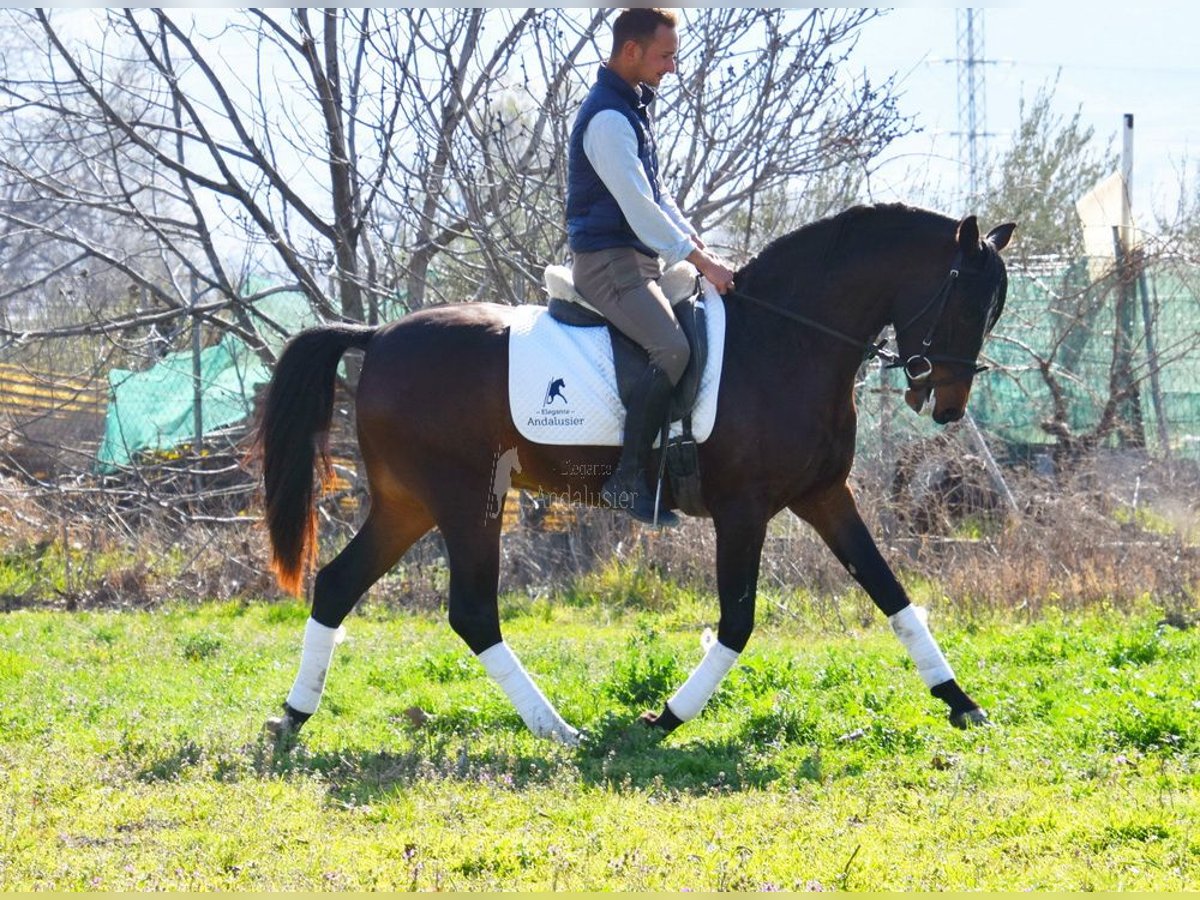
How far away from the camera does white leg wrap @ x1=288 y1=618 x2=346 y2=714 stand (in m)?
6.75

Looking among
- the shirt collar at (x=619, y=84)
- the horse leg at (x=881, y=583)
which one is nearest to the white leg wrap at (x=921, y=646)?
the horse leg at (x=881, y=583)

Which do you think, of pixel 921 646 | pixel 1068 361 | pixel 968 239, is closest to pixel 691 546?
pixel 921 646

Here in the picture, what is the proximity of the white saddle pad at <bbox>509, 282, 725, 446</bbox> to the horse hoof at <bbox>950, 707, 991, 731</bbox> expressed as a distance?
1893 mm

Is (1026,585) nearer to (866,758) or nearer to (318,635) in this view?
(866,758)

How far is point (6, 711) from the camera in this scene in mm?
7055

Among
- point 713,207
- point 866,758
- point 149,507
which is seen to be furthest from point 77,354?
point 866,758

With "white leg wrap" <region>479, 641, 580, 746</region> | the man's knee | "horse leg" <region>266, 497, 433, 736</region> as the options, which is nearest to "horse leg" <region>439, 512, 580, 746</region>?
"white leg wrap" <region>479, 641, 580, 746</region>

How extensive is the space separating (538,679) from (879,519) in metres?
4.53

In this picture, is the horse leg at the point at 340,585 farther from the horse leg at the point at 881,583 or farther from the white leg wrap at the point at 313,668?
the horse leg at the point at 881,583

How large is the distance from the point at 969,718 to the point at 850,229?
242cm

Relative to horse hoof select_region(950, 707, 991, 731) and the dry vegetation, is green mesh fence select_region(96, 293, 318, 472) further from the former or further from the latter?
horse hoof select_region(950, 707, 991, 731)

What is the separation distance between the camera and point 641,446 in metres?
6.43

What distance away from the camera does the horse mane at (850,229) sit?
262 inches

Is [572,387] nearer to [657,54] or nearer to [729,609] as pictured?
[729,609]
